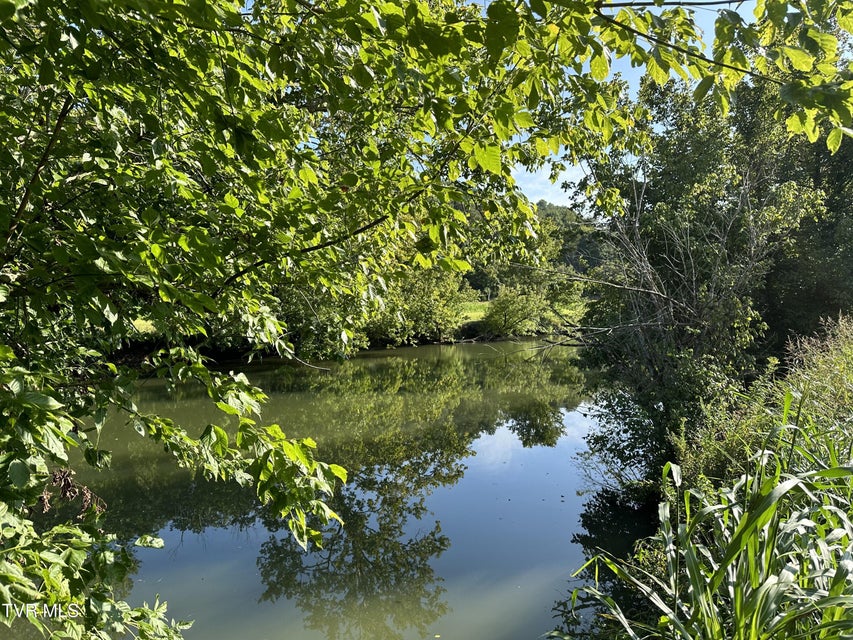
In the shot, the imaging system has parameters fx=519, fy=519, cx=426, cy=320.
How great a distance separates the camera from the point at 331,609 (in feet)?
16.4

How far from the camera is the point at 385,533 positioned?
21.4 feet

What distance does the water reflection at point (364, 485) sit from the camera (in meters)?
5.18

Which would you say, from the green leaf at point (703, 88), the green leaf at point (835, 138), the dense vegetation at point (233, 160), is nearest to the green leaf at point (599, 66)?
the dense vegetation at point (233, 160)

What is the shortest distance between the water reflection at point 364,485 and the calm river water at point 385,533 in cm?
2

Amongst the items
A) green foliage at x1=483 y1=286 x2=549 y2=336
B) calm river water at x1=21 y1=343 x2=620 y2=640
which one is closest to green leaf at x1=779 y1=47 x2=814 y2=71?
calm river water at x1=21 y1=343 x2=620 y2=640

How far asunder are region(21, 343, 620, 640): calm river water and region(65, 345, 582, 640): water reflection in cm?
2

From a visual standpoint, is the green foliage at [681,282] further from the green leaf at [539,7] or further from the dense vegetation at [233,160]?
the green leaf at [539,7]

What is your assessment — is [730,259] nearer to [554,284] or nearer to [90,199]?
[554,284]

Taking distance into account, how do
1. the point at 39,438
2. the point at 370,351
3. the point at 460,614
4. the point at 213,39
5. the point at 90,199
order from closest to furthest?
the point at 39,438 → the point at 213,39 → the point at 90,199 → the point at 460,614 → the point at 370,351

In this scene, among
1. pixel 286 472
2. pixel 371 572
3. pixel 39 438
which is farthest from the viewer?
pixel 371 572

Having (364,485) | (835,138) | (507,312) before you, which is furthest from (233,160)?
(507,312)

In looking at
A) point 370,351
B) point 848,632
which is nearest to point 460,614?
point 848,632

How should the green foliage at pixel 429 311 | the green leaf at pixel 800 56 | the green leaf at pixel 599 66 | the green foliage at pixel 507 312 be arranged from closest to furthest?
the green leaf at pixel 800 56 → the green leaf at pixel 599 66 → the green foliage at pixel 429 311 → the green foliage at pixel 507 312

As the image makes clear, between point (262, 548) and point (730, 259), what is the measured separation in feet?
26.3
